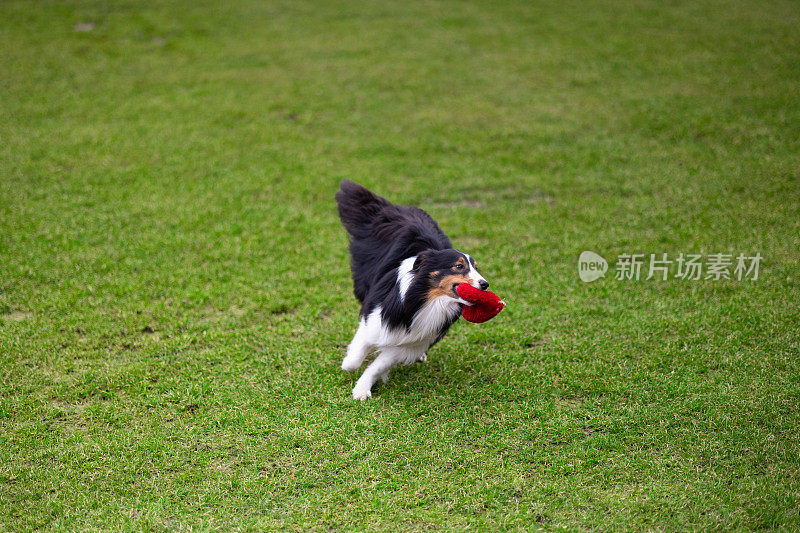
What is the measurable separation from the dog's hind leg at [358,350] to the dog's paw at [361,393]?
0.55 feet

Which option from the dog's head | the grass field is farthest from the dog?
the grass field

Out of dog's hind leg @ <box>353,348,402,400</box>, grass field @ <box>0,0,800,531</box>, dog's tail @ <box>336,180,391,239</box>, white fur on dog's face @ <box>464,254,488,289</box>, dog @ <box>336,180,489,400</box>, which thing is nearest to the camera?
grass field @ <box>0,0,800,531</box>

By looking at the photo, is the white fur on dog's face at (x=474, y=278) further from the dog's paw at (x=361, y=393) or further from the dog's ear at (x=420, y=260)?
the dog's paw at (x=361, y=393)

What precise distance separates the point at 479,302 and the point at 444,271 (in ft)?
0.97

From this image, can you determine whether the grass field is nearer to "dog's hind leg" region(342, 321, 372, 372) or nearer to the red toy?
"dog's hind leg" region(342, 321, 372, 372)

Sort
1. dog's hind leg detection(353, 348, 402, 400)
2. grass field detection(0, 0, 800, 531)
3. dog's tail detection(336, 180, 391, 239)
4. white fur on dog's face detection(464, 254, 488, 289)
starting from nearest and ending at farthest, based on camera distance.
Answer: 1. grass field detection(0, 0, 800, 531)
2. white fur on dog's face detection(464, 254, 488, 289)
3. dog's hind leg detection(353, 348, 402, 400)
4. dog's tail detection(336, 180, 391, 239)

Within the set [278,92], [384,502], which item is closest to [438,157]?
[278,92]

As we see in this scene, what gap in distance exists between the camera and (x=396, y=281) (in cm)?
402

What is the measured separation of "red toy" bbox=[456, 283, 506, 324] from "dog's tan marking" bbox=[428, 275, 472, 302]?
0.19ft

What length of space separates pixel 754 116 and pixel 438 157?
13.9 ft

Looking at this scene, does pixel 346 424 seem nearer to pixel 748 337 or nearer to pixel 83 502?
pixel 83 502

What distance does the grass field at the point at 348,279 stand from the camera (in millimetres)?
3525

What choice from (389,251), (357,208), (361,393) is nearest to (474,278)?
(389,251)

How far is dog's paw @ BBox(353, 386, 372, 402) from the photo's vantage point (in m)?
4.15
